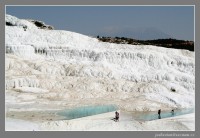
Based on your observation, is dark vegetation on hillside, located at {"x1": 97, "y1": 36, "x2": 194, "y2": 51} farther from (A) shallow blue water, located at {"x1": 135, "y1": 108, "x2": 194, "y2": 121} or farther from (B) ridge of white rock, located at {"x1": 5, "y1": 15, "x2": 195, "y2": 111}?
(A) shallow blue water, located at {"x1": 135, "y1": 108, "x2": 194, "y2": 121}

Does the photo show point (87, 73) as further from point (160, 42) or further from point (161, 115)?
point (160, 42)

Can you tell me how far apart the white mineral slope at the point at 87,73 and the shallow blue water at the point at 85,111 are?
659 mm

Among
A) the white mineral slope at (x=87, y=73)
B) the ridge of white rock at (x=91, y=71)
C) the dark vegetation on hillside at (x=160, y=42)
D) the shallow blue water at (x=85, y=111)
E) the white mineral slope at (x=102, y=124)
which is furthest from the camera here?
the dark vegetation on hillside at (x=160, y=42)

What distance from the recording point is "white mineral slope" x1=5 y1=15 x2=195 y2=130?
97.8 feet

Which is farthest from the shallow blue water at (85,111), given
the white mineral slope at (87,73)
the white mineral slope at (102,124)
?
the white mineral slope at (102,124)

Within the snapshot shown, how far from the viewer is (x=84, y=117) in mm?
25203

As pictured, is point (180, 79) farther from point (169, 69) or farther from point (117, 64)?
point (117, 64)

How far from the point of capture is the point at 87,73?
112 ft

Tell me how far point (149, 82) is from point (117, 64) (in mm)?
3468

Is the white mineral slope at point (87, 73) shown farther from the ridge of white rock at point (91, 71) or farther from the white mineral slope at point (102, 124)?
the white mineral slope at point (102, 124)

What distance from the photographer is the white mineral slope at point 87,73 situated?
29.8 metres
